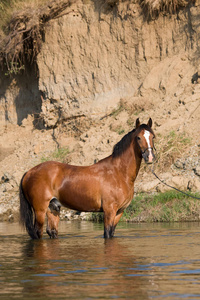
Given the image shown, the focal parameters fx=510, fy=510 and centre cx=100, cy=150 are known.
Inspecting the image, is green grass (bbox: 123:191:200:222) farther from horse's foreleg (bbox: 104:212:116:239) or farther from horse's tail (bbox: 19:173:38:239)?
horse's tail (bbox: 19:173:38:239)

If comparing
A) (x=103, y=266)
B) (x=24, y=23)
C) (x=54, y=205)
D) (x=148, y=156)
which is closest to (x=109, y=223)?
(x=54, y=205)

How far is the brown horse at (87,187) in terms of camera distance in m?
9.11

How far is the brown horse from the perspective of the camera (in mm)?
9109

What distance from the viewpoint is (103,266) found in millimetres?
6141

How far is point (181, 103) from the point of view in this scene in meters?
17.7

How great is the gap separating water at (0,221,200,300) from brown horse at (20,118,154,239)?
17.0 inches

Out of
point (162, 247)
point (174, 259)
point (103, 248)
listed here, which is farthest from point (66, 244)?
point (174, 259)

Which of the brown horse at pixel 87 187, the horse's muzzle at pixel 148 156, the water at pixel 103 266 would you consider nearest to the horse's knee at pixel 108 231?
the brown horse at pixel 87 187

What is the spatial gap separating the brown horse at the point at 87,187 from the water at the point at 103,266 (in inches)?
17.0

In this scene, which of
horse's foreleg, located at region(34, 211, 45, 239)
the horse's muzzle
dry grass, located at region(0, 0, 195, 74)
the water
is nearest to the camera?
the water

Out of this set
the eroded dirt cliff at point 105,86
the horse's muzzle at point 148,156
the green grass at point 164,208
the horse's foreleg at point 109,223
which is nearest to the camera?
the horse's muzzle at point 148,156

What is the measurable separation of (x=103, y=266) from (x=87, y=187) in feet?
10.6

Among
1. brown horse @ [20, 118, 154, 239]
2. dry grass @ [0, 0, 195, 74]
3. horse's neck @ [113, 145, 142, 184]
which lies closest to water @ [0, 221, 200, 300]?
brown horse @ [20, 118, 154, 239]

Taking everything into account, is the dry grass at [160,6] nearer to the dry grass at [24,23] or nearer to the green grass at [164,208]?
the dry grass at [24,23]
